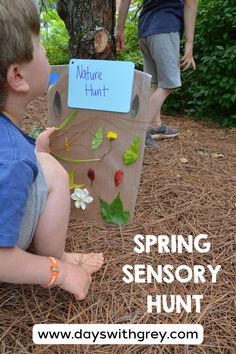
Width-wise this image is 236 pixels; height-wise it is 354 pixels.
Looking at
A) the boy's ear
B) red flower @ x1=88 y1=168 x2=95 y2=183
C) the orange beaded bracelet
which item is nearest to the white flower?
red flower @ x1=88 y1=168 x2=95 y2=183

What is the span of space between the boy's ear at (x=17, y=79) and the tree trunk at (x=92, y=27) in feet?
2.99

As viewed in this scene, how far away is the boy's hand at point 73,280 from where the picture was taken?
117 centimetres

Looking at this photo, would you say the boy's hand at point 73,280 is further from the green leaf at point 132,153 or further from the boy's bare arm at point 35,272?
the green leaf at point 132,153

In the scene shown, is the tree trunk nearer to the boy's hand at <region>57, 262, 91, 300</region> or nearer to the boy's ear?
the boy's ear

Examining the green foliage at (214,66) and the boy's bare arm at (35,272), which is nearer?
the boy's bare arm at (35,272)

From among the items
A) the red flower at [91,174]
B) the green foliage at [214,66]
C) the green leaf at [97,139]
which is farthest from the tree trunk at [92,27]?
the green foliage at [214,66]

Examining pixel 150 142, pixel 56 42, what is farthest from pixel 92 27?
pixel 56 42

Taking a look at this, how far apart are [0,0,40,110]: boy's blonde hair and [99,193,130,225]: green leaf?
751 millimetres

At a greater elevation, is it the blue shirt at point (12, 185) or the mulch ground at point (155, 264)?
the blue shirt at point (12, 185)

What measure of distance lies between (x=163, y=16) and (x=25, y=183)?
1812 mm

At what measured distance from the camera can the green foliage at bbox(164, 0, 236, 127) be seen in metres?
3.27

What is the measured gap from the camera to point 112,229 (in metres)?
1.66

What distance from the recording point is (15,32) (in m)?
1.03

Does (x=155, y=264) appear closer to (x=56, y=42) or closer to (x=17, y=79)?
(x=17, y=79)
